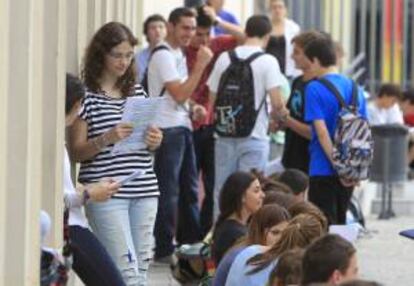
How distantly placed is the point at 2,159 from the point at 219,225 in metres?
3.10

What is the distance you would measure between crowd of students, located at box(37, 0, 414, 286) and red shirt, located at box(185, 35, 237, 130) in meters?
0.01

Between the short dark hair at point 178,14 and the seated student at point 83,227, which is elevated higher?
the short dark hair at point 178,14

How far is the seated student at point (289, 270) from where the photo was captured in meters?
7.00

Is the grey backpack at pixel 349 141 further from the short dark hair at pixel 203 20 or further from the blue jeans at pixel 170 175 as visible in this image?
the short dark hair at pixel 203 20

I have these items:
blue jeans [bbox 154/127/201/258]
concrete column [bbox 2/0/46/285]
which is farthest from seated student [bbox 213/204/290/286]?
blue jeans [bbox 154/127/201/258]

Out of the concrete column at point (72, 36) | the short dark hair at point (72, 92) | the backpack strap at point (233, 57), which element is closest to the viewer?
the short dark hair at point (72, 92)

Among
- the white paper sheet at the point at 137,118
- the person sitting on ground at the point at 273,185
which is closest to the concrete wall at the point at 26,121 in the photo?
the white paper sheet at the point at 137,118

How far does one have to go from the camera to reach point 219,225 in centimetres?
991

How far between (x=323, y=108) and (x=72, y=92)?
3.37 m

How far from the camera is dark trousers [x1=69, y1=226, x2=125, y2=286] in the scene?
27.3 ft

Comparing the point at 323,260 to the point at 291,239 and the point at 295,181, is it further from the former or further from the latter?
the point at 295,181

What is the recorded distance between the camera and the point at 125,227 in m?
9.06

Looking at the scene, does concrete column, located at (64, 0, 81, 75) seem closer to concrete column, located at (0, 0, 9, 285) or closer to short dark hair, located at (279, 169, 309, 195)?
short dark hair, located at (279, 169, 309, 195)

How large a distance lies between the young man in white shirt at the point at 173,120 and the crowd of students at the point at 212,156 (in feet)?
0.03
